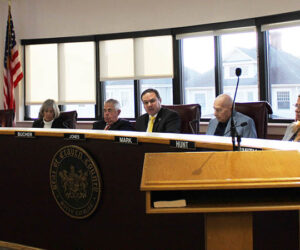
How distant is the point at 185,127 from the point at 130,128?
54 cm

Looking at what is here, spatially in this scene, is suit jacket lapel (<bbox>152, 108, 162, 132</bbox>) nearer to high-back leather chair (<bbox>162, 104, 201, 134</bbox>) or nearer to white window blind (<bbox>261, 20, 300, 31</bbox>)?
high-back leather chair (<bbox>162, 104, 201, 134</bbox>)

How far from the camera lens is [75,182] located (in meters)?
2.35

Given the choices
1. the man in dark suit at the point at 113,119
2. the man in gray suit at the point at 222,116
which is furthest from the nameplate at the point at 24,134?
the man in gray suit at the point at 222,116

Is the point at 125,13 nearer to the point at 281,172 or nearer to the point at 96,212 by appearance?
the point at 96,212

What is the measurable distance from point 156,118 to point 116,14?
2.81 meters

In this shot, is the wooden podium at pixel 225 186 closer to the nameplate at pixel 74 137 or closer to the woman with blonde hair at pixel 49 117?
the nameplate at pixel 74 137

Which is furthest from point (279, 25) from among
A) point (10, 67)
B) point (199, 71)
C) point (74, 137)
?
point (10, 67)

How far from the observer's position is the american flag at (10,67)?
20.2 ft

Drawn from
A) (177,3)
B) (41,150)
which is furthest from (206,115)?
(41,150)

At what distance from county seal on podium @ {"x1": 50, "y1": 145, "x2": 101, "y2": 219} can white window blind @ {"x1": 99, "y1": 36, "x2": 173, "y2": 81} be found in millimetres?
3315

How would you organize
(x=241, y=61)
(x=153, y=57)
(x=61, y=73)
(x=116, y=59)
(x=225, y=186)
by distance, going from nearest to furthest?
(x=225, y=186)
(x=241, y=61)
(x=153, y=57)
(x=116, y=59)
(x=61, y=73)

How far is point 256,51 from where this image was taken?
4.90 m

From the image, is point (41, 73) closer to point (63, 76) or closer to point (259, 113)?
point (63, 76)

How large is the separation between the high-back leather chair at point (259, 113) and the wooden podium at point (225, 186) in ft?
6.03
